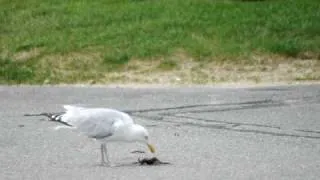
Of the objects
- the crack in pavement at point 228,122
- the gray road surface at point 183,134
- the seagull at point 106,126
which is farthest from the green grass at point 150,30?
the seagull at point 106,126

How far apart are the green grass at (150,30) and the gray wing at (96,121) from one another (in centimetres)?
768

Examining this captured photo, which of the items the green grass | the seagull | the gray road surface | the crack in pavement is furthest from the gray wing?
the green grass

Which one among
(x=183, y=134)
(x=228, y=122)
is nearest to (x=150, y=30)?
(x=228, y=122)

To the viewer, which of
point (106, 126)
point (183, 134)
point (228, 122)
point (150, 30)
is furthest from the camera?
point (150, 30)

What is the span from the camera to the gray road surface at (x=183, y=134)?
8.70 meters

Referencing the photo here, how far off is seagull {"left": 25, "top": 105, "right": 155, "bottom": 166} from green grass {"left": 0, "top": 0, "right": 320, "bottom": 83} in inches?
302

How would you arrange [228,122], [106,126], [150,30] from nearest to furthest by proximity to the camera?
[106,126], [228,122], [150,30]

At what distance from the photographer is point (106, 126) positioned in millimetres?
8750

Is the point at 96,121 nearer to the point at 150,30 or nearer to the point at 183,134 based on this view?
the point at 183,134

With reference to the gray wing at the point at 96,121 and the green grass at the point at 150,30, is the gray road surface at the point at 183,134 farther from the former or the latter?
the green grass at the point at 150,30

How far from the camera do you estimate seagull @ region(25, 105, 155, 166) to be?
866cm

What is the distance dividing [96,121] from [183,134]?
2.16 meters

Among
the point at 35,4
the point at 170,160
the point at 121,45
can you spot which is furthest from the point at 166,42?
the point at 170,160

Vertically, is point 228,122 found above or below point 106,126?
below
